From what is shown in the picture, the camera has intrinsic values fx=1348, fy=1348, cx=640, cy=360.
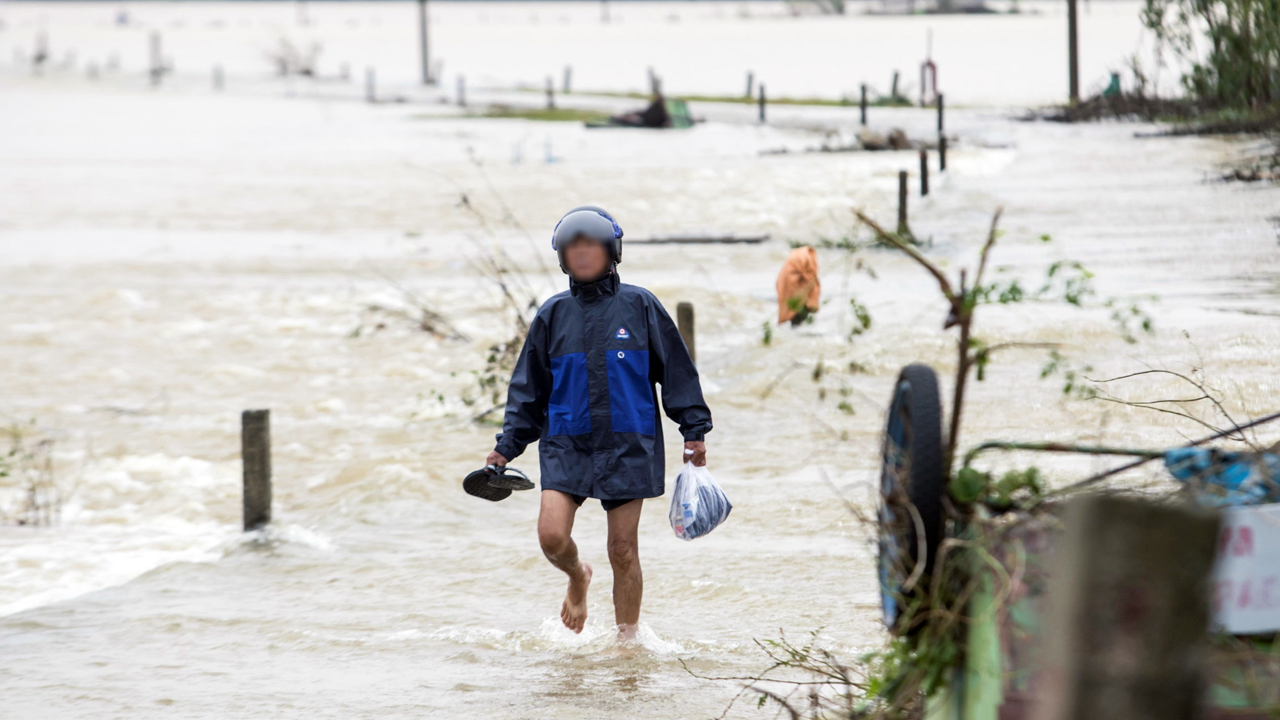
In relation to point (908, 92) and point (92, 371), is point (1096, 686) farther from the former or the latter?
point (908, 92)

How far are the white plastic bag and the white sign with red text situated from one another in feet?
7.31

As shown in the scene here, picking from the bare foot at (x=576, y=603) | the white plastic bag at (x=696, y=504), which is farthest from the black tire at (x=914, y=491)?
the bare foot at (x=576, y=603)

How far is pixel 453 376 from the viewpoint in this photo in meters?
11.2

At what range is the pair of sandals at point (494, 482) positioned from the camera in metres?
5.04

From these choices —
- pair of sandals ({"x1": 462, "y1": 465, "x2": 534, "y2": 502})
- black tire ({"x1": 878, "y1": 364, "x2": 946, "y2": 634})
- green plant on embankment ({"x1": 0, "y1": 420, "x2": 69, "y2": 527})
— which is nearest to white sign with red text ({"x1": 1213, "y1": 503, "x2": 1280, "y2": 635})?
black tire ({"x1": 878, "y1": 364, "x2": 946, "y2": 634})

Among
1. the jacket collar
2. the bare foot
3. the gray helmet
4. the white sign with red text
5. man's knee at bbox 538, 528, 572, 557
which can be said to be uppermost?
the gray helmet

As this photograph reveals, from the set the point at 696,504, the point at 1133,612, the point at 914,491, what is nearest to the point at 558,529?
the point at 696,504

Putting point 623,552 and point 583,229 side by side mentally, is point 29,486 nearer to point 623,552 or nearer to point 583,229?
point 623,552

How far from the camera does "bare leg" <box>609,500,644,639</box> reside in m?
4.96

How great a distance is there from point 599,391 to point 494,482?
0.58 m

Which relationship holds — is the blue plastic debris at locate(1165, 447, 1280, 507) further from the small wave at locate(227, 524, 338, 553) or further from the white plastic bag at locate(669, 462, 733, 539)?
the small wave at locate(227, 524, 338, 553)

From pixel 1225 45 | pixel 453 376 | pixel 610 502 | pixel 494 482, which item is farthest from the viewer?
pixel 1225 45

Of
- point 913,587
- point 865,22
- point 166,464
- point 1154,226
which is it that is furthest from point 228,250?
point 865,22

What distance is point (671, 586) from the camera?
6.59m
